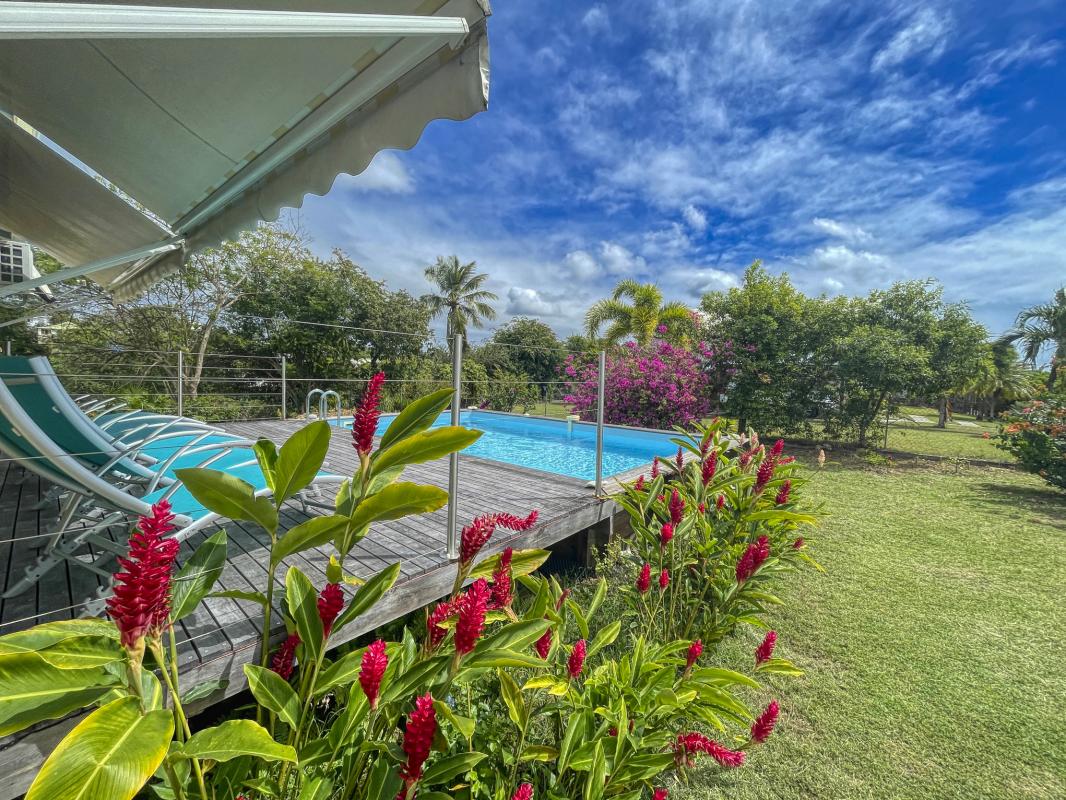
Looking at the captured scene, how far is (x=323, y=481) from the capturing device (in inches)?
109

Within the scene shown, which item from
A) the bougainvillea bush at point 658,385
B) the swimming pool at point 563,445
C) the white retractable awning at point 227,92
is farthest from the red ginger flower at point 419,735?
the bougainvillea bush at point 658,385

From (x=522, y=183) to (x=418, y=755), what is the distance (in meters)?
13.7

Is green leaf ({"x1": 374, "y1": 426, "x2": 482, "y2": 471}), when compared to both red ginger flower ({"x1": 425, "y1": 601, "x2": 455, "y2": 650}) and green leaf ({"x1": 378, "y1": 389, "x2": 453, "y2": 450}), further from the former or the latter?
red ginger flower ({"x1": 425, "y1": 601, "x2": 455, "y2": 650})

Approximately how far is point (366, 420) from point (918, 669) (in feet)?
11.6

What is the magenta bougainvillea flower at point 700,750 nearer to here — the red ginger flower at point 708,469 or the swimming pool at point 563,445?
the red ginger flower at point 708,469

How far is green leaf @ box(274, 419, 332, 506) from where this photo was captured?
0.81 m

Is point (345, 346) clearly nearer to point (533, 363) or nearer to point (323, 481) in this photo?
point (323, 481)

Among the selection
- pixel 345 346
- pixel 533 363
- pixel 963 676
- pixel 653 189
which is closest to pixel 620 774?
pixel 963 676

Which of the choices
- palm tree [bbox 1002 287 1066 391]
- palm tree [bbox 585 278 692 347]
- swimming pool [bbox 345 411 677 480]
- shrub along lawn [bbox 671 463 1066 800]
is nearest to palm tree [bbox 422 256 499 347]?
palm tree [bbox 585 278 692 347]

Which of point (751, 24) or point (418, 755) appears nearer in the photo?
point (418, 755)

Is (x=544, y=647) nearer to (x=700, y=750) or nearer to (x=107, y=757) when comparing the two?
(x=700, y=750)

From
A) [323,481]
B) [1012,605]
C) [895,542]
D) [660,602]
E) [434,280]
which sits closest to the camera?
[660,602]

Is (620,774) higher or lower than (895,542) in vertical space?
higher

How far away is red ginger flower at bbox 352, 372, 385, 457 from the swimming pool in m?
5.28
